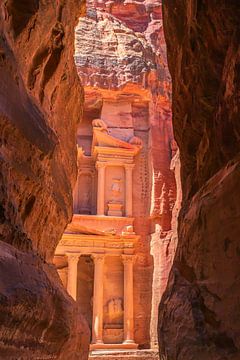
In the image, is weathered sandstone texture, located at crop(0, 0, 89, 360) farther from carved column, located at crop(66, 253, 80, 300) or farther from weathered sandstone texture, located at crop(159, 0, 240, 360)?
carved column, located at crop(66, 253, 80, 300)

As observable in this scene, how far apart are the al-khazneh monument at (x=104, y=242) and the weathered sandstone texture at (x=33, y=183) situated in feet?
48.5

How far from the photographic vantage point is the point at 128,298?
2052 centimetres

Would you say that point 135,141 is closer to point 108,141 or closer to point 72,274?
point 108,141

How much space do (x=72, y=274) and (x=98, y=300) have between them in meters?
1.55

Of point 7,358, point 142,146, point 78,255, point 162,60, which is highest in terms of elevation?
point 162,60

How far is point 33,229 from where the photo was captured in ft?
16.1

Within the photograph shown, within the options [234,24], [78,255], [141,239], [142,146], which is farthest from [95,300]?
[234,24]

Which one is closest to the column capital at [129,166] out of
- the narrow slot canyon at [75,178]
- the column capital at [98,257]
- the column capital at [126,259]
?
the column capital at [126,259]

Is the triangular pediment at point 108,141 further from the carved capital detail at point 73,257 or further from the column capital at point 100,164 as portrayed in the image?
the carved capital detail at point 73,257

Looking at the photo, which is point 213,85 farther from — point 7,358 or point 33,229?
point 7,358

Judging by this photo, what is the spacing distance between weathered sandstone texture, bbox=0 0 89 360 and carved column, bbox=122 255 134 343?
1500 centimetres

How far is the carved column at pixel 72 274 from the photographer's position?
20.0 m

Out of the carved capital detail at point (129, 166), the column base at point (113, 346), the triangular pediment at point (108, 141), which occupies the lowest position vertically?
the column base at point (113, 346)

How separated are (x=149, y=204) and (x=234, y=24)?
60.2 feet
